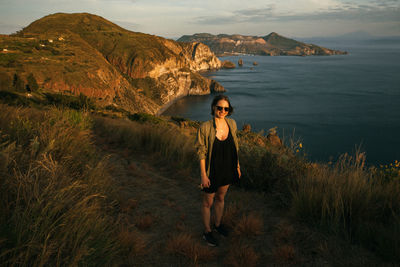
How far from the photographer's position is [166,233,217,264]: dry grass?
2848mm

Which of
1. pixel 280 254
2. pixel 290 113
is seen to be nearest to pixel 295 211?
pixel 280 254

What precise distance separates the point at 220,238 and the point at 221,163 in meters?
1.06

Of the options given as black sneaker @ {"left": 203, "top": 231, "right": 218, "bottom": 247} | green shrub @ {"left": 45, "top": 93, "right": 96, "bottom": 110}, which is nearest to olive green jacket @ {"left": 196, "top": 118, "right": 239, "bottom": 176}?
black sneaker @ {"left": 203, "top": 231, "right": 218, "bottom": 247}

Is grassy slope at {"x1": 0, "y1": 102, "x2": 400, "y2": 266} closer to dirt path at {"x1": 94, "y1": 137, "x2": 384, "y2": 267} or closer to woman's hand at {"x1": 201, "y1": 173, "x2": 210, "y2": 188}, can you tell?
dirt path at {"x1": 94, "y1": 137, "x2": 384, "y2": 267}

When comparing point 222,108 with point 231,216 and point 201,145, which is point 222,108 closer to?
point 201,145

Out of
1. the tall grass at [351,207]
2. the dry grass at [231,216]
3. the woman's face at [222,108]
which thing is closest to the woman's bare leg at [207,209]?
the dry grass at [231,216]

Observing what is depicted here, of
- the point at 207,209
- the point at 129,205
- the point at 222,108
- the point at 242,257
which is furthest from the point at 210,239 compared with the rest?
the point at 222,108

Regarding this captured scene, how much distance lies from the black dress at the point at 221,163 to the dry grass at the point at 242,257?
750mm

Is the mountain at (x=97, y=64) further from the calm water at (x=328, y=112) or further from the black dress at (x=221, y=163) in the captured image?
the black dress at (x=221, y=163)

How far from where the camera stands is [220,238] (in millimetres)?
3395

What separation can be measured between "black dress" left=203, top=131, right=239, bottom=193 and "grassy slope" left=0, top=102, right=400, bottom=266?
0.70m

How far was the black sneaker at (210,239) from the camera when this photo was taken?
10.5 ft

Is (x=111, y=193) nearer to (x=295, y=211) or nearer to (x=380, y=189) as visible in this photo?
(x=295, y=211)

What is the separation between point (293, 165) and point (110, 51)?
382ft
